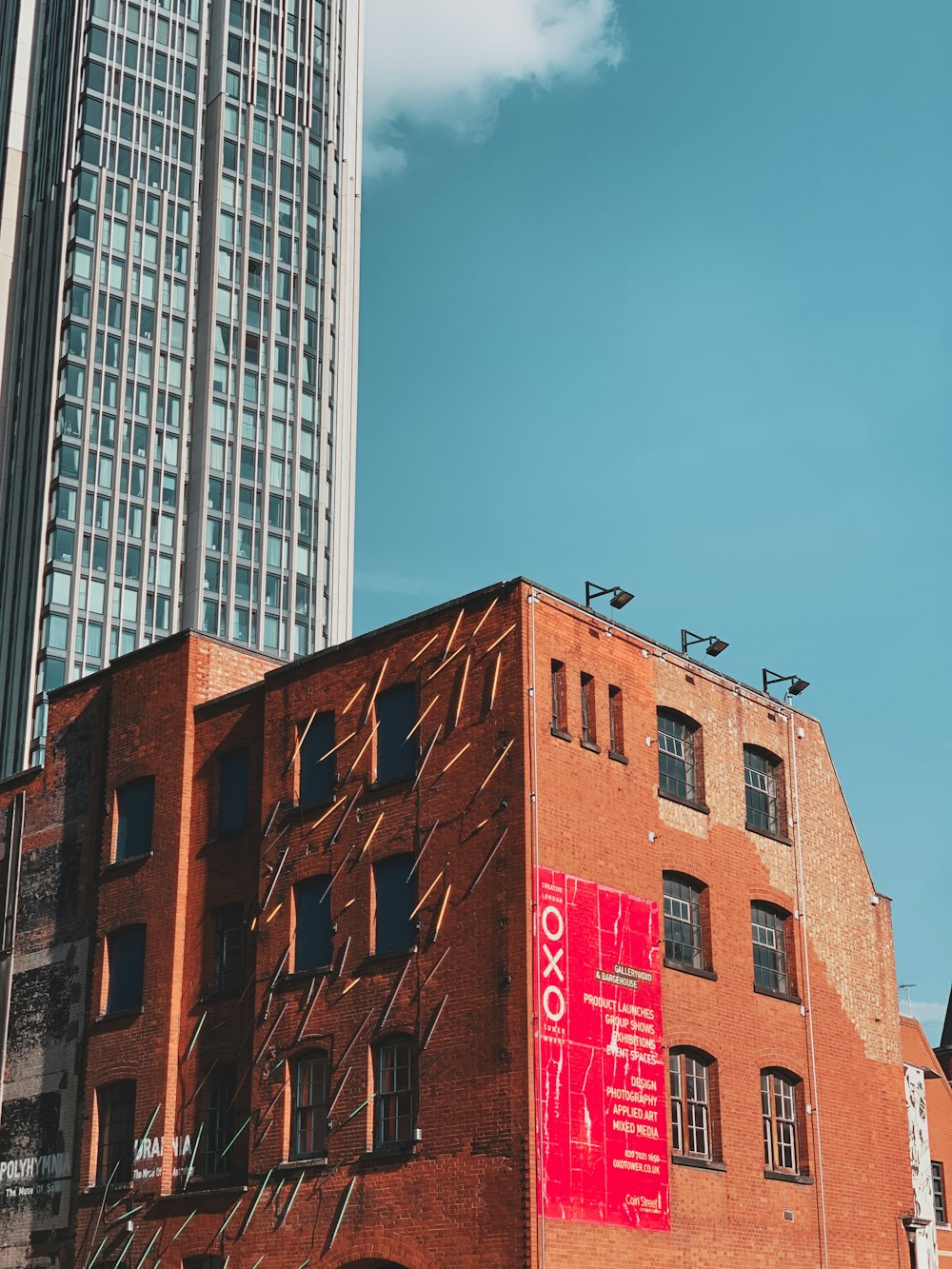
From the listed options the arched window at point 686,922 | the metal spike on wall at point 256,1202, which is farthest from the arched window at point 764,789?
the metal spike on wall at point 256,1202

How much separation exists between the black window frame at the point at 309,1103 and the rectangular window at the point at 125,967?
5467 millimetres

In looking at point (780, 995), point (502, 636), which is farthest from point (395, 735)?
point (780, 995)

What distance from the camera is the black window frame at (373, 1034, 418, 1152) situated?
1336 inches

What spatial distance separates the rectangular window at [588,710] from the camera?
3647 centimetres

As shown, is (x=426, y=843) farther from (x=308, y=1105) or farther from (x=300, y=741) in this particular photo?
(x=308, y=1105)

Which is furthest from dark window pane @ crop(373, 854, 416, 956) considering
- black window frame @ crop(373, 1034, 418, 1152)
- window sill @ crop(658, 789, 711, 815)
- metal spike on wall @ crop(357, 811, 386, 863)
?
window sill @ crop(658, 789, 711, 815)

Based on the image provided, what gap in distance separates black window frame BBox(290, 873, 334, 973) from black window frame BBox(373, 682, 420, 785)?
106 inches

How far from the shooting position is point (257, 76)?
11931cm

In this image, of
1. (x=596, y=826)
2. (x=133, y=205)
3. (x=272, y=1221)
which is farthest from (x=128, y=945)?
(x=133, y=205)

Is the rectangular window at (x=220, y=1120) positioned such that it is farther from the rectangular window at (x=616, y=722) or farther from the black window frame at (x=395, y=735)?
the rectangular window at (x=616, y=722)

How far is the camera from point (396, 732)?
3706 cm

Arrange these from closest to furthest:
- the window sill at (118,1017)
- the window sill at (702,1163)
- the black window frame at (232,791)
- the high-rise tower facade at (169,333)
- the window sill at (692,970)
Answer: the window sill at (702,1163), the window sill at (692,970), the window sill at (118,1017), the black window frame at (232,791), the high-rise tower facade at (169,333)

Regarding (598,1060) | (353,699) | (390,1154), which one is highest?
(353,699)

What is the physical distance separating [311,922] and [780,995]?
10.8 m
